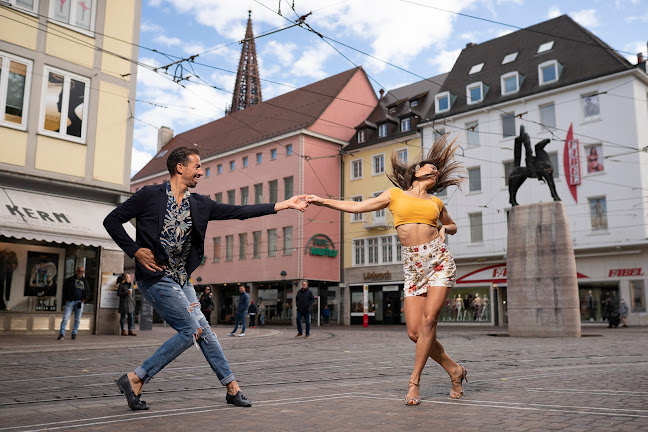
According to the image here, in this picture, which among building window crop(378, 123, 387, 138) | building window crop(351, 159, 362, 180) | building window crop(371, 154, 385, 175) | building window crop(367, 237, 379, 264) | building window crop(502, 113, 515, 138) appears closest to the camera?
building window crop(502, 113, 515, 138)

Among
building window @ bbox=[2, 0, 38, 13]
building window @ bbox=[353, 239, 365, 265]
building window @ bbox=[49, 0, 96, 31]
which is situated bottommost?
building window @ bbox=[353, 239, 365, 265]

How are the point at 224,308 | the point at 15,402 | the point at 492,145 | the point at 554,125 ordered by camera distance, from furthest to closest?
the point at 224,308
the point at 492,145
the point at 554,125
the point at 15,402

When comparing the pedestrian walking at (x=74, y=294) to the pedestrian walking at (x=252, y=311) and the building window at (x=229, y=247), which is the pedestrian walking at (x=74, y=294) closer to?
the pedestrian walking at (x=252, y=311)

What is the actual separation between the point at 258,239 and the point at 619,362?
130 feet

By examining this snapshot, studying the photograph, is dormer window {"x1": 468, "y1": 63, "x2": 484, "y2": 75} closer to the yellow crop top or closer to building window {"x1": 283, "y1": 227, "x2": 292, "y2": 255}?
building window {"x1": 283, "y1": 227, "x2": 292, "y2": 255}

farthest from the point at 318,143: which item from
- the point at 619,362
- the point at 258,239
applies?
the point at 619,362

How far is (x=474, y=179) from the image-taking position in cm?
4053

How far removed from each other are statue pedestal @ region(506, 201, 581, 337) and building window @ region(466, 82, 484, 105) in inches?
878

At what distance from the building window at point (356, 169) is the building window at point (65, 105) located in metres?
30.0

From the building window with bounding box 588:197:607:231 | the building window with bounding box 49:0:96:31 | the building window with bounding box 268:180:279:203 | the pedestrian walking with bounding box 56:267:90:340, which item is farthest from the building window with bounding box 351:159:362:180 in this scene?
the pedestrian walking with bounding box 56:267:90:340

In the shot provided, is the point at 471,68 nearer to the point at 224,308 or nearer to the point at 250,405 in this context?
the point at 224,308

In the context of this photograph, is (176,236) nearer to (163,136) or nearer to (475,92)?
(475,92)

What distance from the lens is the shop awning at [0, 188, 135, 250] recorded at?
15.0 metres

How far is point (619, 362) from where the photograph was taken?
33.5 ft
